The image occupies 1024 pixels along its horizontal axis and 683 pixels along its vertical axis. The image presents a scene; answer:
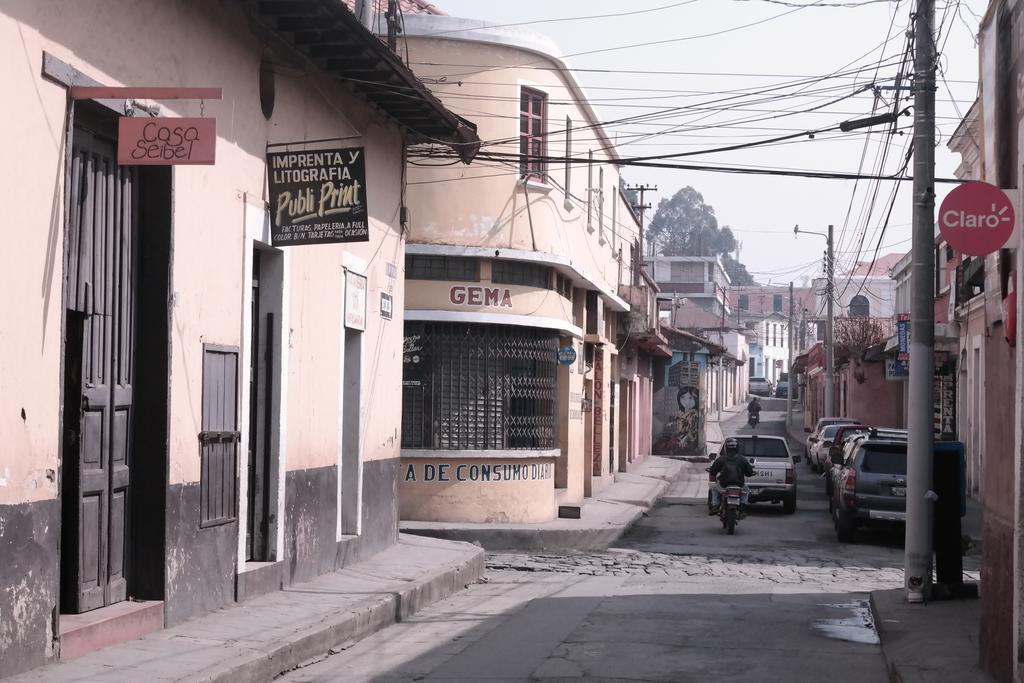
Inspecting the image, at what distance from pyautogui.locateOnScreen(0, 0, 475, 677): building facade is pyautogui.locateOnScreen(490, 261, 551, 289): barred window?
19.5ft

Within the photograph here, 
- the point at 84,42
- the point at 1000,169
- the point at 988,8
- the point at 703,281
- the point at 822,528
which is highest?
the point at 703,281

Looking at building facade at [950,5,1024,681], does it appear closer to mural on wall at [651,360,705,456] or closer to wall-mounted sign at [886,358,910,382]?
wall-mounted sign at [886,358,910,382]

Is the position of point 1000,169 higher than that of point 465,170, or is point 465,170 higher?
point 465,170

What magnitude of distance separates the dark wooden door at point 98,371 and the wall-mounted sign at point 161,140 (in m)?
0.47

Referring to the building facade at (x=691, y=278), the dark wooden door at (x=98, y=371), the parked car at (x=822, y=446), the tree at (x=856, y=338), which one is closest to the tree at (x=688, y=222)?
the building facade at (x=691, y=278)

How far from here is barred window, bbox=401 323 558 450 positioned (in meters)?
20.4

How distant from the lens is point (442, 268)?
2042 centimetres

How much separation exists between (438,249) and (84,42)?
11588 mm

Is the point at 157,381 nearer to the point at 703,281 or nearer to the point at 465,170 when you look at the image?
the point at 465,170

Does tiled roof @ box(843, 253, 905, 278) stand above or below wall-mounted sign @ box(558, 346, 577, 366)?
above

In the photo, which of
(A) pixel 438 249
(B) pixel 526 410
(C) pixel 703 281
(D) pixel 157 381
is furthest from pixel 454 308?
(C) pixel 703 281

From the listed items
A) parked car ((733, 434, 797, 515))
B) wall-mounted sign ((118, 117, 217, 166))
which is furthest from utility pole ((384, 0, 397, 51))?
parked car ((733, 434, 797, 515))

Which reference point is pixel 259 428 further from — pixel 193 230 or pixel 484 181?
pixel 484 181

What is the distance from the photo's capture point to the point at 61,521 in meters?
8.91
